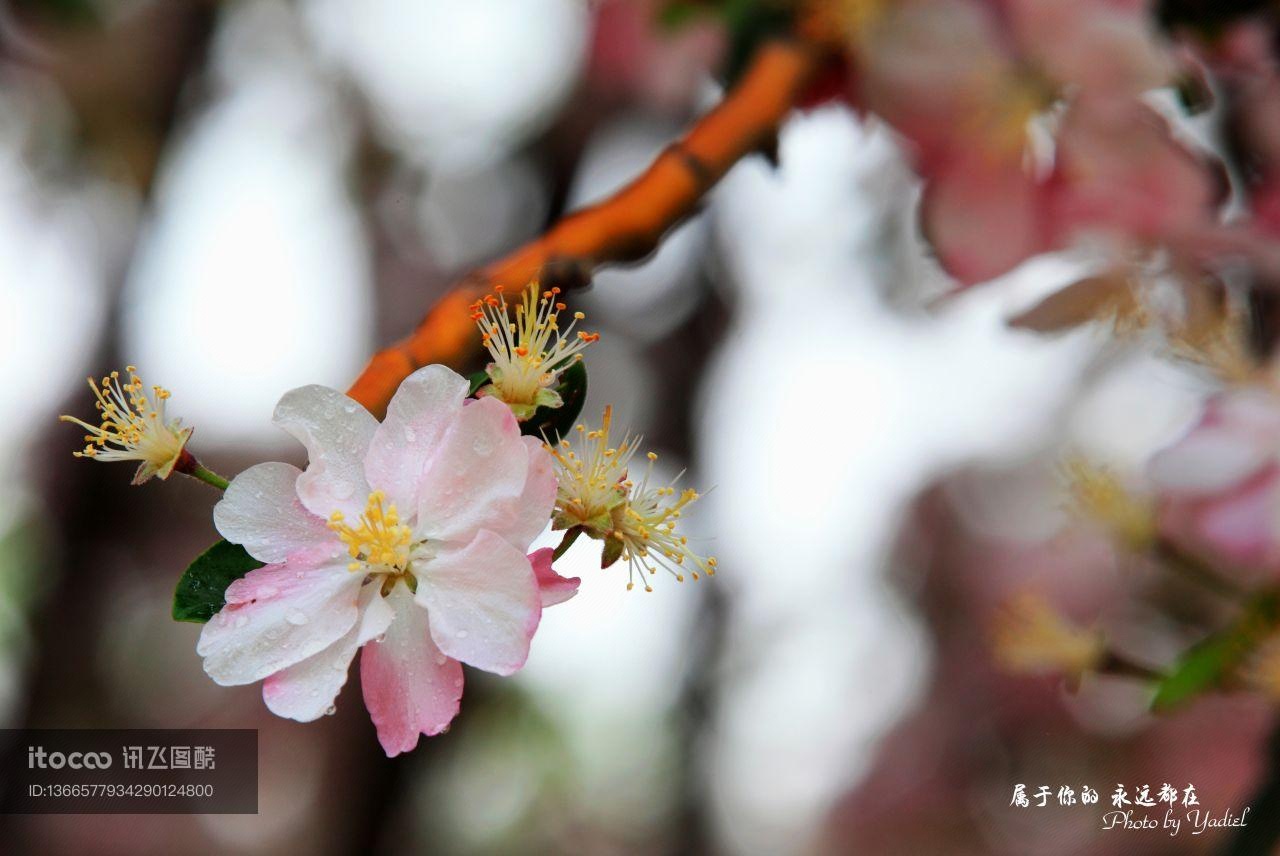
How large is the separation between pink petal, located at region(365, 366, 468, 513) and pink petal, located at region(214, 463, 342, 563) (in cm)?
1

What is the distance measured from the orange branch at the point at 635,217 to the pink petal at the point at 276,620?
0.04m

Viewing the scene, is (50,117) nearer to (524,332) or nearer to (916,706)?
(524,332)

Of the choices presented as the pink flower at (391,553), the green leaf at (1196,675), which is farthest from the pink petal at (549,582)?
the green leaf at (1196,675)

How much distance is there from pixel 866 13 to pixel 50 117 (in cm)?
54

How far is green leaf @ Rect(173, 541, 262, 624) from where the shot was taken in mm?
154

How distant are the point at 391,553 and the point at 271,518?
0.07 ft

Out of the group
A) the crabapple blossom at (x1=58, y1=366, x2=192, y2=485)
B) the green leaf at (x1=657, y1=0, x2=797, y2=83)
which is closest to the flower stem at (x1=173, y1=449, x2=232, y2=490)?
the crabapple blossom at (x1=58, y1=366, x2=192, y2=485)

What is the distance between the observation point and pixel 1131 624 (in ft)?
1.50

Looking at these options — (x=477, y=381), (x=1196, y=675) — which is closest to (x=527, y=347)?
(x=477, y=381)

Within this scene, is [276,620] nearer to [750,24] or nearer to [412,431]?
[412,431]

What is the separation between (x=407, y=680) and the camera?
15 centimetres

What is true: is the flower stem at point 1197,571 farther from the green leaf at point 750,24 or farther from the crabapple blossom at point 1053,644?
the green leaf at point 750,24

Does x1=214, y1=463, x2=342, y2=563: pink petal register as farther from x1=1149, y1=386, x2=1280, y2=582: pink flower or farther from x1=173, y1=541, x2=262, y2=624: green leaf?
x1=1149, y1=386, x2=1280, y2=582: pink flower

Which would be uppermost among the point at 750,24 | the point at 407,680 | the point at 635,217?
the point at 750,24
